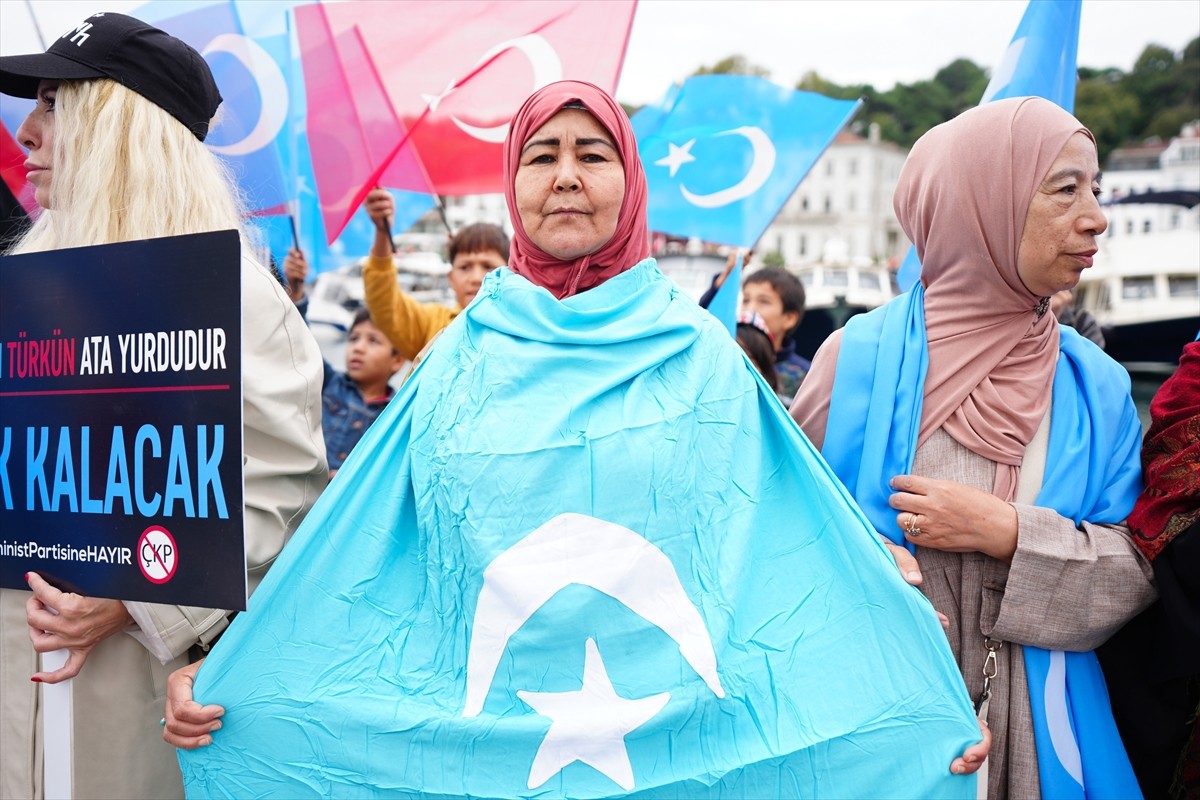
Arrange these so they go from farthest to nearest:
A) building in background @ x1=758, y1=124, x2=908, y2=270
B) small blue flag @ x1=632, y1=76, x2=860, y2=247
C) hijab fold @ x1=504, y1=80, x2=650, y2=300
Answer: building in background @ x1=758, y1=124, x2=908, y2=270, small blue flag @ x1=632, y1=76, x2=860, y2=247, hijab fold @ x1=504, y1=80, x2=650, y2=300

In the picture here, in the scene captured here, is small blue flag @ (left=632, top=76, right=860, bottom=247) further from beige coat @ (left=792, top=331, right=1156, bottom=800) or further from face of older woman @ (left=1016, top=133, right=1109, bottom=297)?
beige coat @ (left=792, top=331, right=1156, bottom=800)

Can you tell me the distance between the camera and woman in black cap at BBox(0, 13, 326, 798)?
77.6 inches

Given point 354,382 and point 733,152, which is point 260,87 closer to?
point 354,382

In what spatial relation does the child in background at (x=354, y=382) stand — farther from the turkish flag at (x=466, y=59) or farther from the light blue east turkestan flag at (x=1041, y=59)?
the light blue east turkestan flag at (x=1041, y=59)

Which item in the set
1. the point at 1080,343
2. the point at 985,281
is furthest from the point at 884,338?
the point at 1080,343

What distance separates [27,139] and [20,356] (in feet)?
1.69

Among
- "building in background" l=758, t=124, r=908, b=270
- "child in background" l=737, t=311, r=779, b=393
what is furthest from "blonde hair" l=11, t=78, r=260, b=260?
"building in background" l=758, t=124, r=908, b=270

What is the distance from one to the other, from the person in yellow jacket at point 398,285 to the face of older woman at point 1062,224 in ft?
7.92

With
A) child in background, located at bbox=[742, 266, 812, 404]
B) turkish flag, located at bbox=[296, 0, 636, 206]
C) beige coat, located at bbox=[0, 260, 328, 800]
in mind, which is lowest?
beige coat, located at bbox=[0, 260, 328, 800]

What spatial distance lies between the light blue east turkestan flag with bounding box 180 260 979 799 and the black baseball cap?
0.76 meters

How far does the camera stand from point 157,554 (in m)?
1.70

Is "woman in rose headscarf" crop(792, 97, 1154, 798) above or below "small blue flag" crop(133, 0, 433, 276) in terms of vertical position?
below

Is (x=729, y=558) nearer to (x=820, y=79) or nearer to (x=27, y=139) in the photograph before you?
(x=27, y=139)

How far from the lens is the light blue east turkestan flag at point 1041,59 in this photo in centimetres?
348
